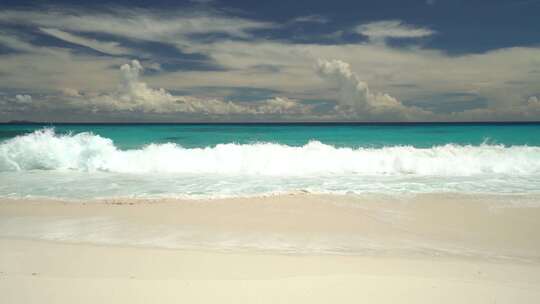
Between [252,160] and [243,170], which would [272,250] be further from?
[252,160]

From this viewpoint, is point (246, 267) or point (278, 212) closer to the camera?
point (246, 267)

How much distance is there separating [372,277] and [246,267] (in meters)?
1.58

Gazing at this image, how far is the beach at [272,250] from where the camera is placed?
3910 millimetres

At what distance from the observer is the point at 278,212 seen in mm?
7812

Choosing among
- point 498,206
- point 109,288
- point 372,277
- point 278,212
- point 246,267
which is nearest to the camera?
point 109,288

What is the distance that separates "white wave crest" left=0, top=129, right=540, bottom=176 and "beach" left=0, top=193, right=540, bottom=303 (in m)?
5.32

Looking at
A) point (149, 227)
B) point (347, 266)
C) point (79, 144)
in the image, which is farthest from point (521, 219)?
point (79, 144)

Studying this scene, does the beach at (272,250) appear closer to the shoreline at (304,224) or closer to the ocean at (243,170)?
the shoreline at (304,224)

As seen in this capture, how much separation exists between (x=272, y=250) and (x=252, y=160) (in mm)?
9688

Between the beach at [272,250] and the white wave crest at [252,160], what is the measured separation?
5.32 metres

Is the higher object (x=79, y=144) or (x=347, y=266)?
(x=79, y=144)

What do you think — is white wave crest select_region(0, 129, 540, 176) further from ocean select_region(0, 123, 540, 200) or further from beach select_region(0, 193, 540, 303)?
beach select_region(0, 193, 540, 303)

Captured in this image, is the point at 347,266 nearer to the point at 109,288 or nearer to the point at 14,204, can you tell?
the point at 109,288

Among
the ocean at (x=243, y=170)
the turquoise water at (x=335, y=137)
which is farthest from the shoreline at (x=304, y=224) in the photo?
the turquoise water at (x=335, y=137)
